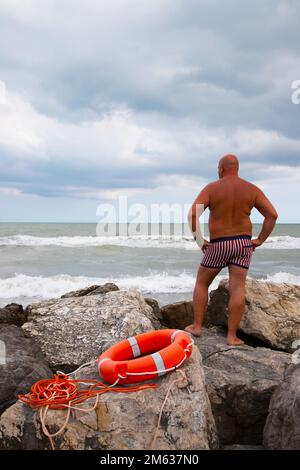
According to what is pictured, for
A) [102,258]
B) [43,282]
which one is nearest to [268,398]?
[43,282]

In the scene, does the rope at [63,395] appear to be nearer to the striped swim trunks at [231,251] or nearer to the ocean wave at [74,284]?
the striped swim trunks at [231,251]

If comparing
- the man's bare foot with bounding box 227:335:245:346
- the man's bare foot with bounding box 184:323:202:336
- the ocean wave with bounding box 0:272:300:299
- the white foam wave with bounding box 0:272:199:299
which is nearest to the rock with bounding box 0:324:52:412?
the man's bare foot with bounding box 184:323:202:336

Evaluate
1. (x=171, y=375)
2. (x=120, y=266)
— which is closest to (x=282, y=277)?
(x=120, y=266)

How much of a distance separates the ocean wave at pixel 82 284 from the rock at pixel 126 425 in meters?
11.8

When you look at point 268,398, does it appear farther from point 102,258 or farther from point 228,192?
point 102,258

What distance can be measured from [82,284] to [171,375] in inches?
565

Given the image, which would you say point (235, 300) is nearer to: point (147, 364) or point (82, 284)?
point (147, 364)

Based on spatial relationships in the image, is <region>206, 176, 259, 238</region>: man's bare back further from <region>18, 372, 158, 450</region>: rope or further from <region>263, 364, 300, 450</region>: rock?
<region>18, 372, 158, 450</region>: rope

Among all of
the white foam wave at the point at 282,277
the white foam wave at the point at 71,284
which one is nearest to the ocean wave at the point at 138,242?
the white foam wave at the point at 282,277

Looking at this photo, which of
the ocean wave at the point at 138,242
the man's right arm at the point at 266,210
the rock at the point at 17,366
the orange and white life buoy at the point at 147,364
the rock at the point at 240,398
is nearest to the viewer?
the orange and white life buoy at the point at 147,364

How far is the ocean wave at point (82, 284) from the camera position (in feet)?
50.5

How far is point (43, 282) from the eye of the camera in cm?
1703

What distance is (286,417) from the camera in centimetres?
324
